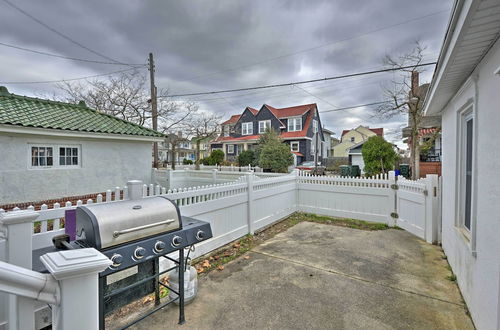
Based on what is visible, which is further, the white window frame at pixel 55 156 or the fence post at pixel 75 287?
the white window frame at pixel 55 156

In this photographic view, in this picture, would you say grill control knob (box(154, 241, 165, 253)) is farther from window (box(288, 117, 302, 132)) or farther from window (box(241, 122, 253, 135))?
window (box(241, 122, 253, 135))

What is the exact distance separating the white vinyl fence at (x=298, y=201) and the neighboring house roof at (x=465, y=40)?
271 centimetres

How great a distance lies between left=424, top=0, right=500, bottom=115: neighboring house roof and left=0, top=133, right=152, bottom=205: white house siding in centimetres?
945

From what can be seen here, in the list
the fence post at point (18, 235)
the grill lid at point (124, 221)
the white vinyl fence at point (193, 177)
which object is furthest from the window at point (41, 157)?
the grill lid at point (124, 221)

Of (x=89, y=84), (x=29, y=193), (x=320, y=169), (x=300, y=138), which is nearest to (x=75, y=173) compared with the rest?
(x=29, y=193)

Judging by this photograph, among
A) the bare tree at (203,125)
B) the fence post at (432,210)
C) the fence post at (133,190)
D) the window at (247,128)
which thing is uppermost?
the window at (247,128)

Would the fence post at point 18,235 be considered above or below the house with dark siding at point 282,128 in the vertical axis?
below

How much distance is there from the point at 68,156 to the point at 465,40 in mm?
9790

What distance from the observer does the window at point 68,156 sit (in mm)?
7446

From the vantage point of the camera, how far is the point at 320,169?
19984 millimetres

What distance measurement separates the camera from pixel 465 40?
6.98 ft

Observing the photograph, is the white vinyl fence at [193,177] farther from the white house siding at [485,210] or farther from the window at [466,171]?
→ the white house siding at [485,210]

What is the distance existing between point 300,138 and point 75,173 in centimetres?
2148

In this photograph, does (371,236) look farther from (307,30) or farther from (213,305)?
(307,30)
